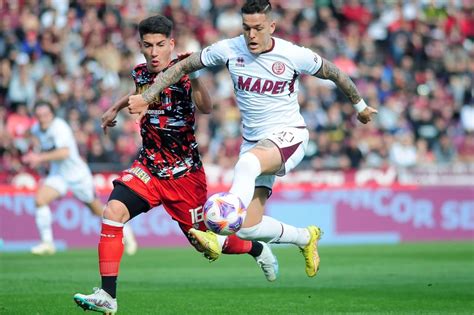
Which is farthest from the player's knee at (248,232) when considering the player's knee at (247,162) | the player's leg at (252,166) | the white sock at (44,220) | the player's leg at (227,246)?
the white sock at (44,220)

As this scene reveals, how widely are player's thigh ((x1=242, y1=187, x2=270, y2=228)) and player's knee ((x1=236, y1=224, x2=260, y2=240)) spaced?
41 mm

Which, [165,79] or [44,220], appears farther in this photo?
[44,220]

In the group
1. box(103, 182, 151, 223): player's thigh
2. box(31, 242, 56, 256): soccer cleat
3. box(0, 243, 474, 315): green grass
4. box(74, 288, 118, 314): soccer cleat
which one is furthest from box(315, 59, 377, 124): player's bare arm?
box(31, 242, 56, 256): soccer cleat

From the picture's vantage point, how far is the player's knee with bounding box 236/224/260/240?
10023 mm

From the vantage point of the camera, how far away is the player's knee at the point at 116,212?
891 cm

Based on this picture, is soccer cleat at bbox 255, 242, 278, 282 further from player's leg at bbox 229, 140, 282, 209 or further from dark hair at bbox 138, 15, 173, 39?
dark hair at bbox 138, 15, 173, 39

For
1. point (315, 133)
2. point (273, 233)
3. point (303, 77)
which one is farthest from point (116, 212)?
point (303, 77)

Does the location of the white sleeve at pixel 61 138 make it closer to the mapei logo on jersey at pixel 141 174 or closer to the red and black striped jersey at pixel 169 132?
the red and black striped jersey at pixel 169 132

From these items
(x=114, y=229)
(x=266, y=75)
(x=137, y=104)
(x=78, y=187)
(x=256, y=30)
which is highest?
(x=256, y=30)

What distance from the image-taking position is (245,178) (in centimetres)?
906

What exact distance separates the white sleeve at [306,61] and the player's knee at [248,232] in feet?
5.58

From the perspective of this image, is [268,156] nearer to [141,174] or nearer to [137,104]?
[141,174]

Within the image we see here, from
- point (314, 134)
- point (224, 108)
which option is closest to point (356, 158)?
point (314, 134)

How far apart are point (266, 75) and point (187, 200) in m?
1.45
